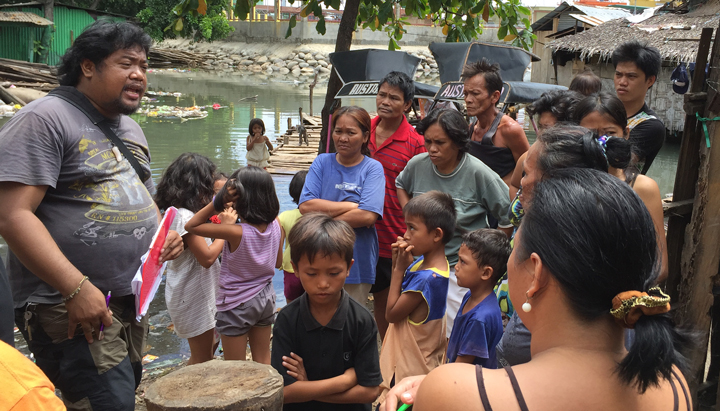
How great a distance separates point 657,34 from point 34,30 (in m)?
23.5

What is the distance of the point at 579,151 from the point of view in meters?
2.14

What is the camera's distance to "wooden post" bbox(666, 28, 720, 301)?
3.35m

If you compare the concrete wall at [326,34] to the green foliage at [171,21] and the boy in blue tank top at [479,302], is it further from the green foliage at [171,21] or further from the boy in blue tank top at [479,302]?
the boy in blue tank top at [479,302]

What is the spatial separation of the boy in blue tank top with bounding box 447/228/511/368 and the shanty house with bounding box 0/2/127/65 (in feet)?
75.5

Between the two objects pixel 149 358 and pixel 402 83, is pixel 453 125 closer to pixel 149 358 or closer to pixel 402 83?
pixel 402 83

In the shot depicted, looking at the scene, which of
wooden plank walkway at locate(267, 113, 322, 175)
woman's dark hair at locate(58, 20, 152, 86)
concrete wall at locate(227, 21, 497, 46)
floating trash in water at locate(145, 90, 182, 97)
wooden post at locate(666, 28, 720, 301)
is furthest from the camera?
concrete wall at locate(227, 21, 497, 46)

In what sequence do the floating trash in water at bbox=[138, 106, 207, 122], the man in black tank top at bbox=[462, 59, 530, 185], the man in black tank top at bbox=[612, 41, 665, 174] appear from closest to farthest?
the man in black tank top at bbox=[612, 41, 665, 174] < the man in black tank top at bbox=[462, 59, 530, 185] < the floating trash in water at bbox=[138, 106, 207, 122]

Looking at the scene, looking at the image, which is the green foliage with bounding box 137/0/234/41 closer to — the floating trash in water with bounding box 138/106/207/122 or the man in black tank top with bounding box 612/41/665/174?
the floating trash in water with bounding box 138/106/207/122

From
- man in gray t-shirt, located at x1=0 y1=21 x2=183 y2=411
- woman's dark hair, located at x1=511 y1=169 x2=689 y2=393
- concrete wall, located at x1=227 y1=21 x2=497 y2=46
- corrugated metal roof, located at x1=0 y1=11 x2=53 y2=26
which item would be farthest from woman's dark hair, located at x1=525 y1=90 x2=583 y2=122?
concrete wall, located at x1=227 y1=21 x2=497 y2=46

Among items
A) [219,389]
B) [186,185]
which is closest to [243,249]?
[186,185]

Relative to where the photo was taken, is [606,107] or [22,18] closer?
[606,107]

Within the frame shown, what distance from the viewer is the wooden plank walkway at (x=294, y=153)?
10.3 metres

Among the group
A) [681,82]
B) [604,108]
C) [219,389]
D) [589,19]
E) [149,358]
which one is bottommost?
[149,358]

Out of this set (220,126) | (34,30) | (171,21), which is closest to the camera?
(220,126)
